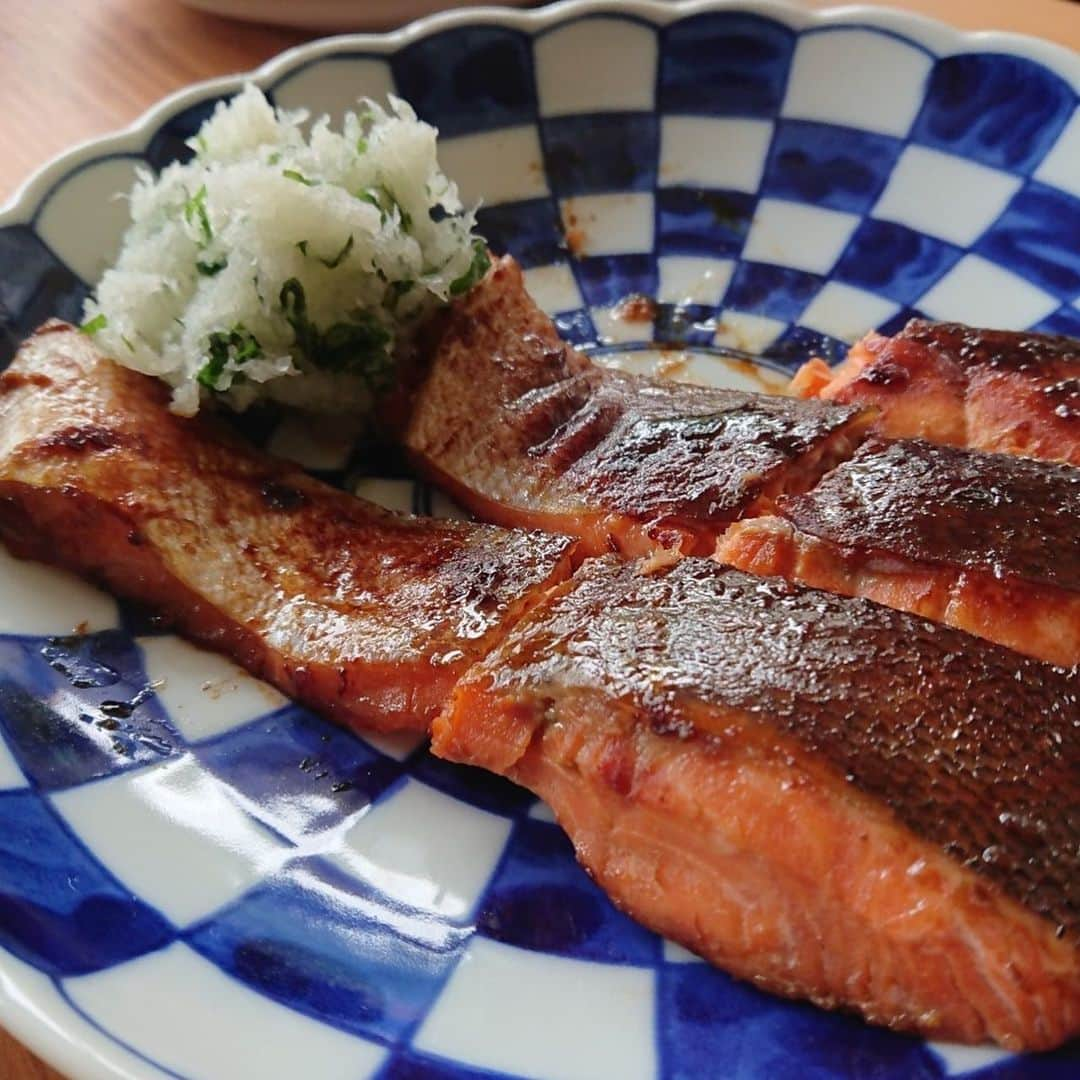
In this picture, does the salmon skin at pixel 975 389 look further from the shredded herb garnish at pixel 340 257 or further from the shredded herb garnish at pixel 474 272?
the shredded herb garnish at pixel 340 257

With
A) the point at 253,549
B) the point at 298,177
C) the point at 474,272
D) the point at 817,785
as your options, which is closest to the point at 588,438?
the point at 474,272

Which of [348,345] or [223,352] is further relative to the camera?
[348,345]

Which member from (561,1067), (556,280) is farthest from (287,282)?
(561,1067)

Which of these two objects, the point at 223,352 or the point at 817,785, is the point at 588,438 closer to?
the point at 223,352

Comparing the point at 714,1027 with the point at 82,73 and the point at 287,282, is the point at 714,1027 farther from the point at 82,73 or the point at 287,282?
the point at 82,73

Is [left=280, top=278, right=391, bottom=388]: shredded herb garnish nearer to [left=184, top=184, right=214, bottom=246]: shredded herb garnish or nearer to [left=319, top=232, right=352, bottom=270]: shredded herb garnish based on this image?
[left=319, top=232, right=352, bottom=270]: shredded herb garnish

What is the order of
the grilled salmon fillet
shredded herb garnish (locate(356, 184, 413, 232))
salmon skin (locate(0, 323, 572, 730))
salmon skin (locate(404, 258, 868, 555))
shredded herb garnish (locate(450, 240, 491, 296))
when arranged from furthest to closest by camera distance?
shredded herb garnish (locate(450, 240, 491, 296)), shredded herb garnish (locate(356, 184, 413, 232)), salmon skin (locate(404, 258, 868, 555)), salmon skin (locate(0, 323, 572, 730)), the grilled salmon fillet

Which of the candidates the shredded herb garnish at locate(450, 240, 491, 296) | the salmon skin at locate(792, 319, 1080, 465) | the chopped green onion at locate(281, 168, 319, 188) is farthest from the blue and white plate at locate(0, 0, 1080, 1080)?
the chopped green onion at locate(281, 168, 319, 188)
